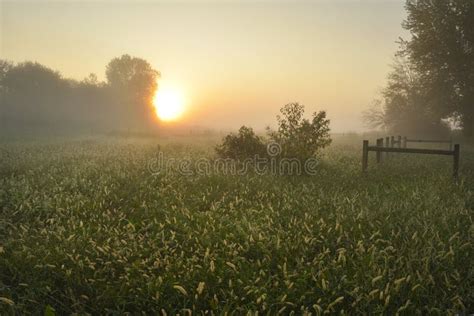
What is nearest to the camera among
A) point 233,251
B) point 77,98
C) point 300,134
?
point 233,251

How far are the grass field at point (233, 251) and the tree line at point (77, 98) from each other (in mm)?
47920

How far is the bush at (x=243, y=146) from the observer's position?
56.4ft

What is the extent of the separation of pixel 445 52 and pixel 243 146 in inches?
826

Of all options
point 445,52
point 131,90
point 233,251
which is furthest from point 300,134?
point 131,90

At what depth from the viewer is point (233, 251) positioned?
6293 millimetres

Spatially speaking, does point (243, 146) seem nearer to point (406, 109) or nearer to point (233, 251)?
point (233, 251)

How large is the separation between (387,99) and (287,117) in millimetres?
37877

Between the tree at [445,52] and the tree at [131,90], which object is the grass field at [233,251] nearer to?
the tree at [445,52]

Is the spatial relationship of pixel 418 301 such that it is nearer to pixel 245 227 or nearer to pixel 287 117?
pixel 245 227

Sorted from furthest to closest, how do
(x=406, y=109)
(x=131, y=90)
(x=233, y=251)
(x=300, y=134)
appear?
(x=131, y=90)
(x=406, y=109)
(x=300, y=134)
(x=233, y=251)

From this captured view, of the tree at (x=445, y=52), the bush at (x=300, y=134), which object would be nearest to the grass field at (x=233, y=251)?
the bush at (x=300, y=134)

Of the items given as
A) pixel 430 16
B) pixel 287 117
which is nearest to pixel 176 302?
pixel 287 117

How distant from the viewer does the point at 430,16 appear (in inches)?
1080

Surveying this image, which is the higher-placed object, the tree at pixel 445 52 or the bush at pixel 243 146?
the tree at pixel 445 52
